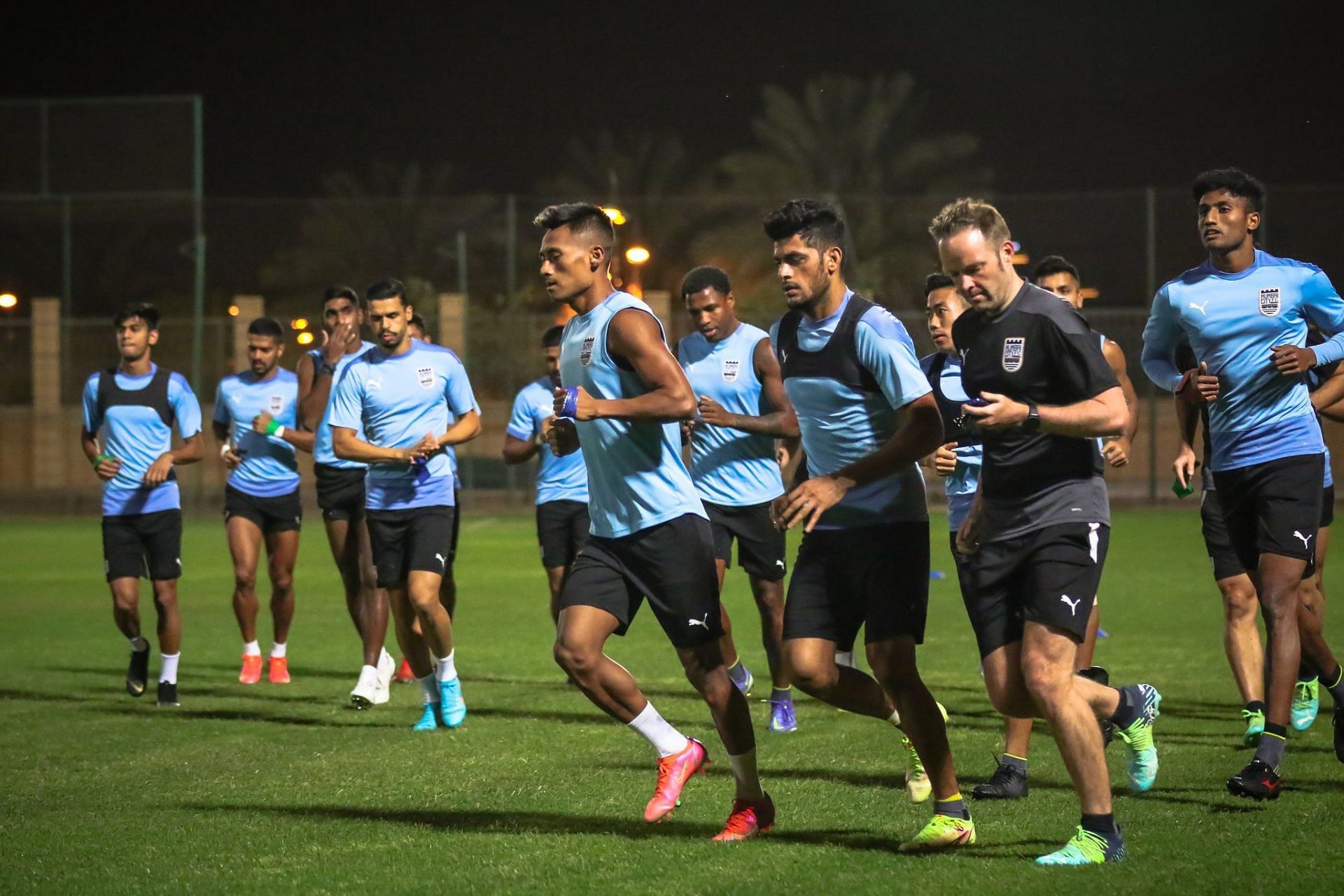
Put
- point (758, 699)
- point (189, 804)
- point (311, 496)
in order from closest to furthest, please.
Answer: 1. point (189, 804)
2. point (758, 699)
3. point (311, 496)

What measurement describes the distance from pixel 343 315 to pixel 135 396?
59.5 inches

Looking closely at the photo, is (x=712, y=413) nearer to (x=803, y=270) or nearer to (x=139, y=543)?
(x=803, y=270)

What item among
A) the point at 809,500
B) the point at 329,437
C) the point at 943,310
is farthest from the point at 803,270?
the point at 329,437

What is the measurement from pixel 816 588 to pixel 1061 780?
198 centimetres

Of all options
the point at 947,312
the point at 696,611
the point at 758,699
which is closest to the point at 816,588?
the point at 696,611

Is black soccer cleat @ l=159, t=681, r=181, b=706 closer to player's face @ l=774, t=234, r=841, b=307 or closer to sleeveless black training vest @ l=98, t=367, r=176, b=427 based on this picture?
Answer: sleeveless black training vest @ l=98, t=367, r=176, b=427

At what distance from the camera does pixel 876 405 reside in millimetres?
6316

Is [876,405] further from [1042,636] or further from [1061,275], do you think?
[1061,275]

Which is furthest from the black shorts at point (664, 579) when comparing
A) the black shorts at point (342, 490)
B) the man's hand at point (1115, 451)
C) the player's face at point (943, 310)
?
the black shorts at point (342, 490)

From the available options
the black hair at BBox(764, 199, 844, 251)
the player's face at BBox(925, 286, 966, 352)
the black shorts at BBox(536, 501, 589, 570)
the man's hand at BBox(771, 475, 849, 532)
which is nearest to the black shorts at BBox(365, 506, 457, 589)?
the black shorts at BBox(536, 501, 589, 570)

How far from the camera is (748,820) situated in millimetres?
6438

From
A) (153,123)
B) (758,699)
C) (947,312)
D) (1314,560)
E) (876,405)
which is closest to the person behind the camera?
(876,405)

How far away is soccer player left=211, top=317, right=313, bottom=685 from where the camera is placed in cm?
1193

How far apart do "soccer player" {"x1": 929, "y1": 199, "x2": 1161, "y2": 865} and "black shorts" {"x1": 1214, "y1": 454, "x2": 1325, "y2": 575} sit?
174 centimetres
